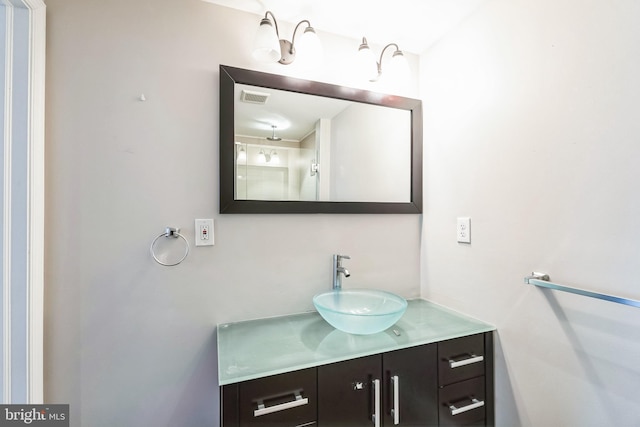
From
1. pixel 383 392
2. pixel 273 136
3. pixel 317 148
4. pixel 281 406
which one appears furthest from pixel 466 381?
pixel 273 136

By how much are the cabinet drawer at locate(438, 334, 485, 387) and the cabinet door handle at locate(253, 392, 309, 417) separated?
0.58 metres

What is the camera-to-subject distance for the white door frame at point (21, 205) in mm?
935

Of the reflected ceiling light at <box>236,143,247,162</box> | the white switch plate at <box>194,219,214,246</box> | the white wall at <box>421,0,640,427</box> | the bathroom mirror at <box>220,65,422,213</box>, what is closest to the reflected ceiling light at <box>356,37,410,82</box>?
the bathroom mirror at <box>220,65,422,213</box>

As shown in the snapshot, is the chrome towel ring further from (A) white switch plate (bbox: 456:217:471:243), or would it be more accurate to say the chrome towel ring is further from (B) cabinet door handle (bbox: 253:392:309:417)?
(A) white switch plate (bbox: 456:217:471:243)

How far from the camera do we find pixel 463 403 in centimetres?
116

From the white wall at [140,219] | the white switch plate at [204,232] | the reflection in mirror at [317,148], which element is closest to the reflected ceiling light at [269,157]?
the reflection in mirror at [317,148]

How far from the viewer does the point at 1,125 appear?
94 cm

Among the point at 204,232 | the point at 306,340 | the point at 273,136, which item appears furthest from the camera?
the point at 273,136

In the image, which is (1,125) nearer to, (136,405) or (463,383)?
(136,405)

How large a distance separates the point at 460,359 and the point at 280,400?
76cm

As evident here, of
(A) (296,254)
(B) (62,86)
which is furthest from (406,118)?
(B) (62,86)

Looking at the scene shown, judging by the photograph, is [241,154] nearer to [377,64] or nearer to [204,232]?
[204,232]

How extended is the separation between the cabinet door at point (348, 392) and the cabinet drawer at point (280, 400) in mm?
39

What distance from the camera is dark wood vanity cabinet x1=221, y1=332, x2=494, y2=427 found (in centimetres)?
87
